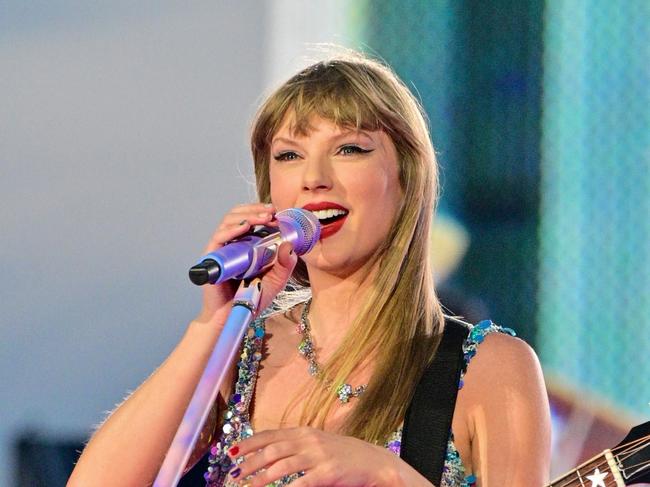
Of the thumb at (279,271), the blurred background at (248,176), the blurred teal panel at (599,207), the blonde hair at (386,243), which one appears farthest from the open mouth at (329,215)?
the blurred teal panel at (599,207)

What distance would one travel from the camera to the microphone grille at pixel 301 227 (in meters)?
1.32

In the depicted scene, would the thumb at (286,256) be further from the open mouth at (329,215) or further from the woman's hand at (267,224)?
the open mouth at (329,215)

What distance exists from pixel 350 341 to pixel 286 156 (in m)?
0.32

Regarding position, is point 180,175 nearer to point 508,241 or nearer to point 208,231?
point 208,231

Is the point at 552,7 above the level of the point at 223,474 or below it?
above

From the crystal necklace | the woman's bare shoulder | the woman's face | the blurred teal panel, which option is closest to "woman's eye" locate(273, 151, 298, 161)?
the woman's face

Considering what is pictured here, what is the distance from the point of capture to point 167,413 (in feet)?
5.29

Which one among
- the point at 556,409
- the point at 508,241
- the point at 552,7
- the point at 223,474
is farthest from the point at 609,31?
the point at 223,474

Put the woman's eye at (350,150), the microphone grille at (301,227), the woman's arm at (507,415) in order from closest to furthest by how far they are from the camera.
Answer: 1. the microphone grille at (301,227)
2. the woman's arm at (507,415)
3. the woman's eye at (350,150)

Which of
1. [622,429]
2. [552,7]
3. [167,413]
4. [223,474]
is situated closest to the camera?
[167,413]

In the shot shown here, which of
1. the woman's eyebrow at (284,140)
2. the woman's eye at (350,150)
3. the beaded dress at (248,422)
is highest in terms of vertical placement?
the woman's eyebrow at (284,140)

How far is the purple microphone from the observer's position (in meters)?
1.12

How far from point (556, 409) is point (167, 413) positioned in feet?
3.73

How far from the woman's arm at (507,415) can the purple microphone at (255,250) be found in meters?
0.45
